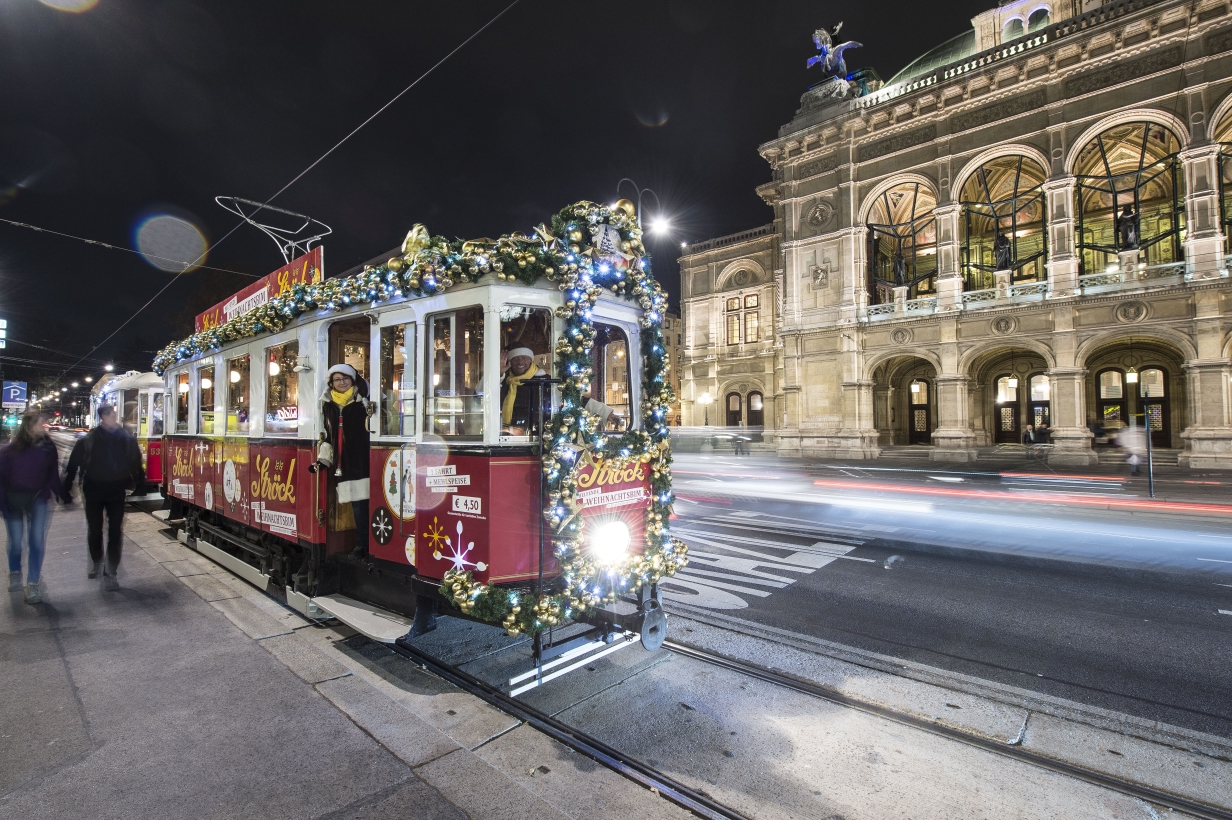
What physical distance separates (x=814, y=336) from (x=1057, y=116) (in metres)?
13.2

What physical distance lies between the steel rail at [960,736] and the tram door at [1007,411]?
102 feet

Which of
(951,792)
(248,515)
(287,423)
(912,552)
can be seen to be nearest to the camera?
(951,792)

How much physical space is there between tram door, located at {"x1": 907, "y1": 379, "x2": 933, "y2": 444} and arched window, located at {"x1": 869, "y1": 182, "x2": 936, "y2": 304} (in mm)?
5165

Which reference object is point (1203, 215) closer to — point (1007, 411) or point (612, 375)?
point (1007, 411)

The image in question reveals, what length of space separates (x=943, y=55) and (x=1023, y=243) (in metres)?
11.4

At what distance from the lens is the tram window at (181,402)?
9.49 metres

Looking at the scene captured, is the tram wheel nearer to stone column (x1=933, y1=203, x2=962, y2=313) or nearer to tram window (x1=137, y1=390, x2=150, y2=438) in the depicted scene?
tram window (x1=137, y1=390, x2=150, y2=438)

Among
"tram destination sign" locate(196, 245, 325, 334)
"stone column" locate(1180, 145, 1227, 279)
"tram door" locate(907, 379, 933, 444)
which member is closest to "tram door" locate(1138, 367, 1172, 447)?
"stone column" locate(1180, 145, 1227, 279)

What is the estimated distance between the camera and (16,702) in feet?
12.9

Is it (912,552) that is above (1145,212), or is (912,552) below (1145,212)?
below

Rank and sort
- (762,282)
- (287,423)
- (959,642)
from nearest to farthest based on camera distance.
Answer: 1. (959,642)
2. (287,423)
3. (762,282)

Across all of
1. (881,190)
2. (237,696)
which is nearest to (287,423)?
(237,696)

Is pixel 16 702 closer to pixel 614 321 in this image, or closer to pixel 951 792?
pixel 614 321

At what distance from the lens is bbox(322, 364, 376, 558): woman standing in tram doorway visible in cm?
522
